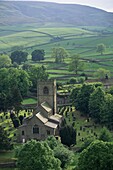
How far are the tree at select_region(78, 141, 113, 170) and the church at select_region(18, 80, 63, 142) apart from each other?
2460 centimetres

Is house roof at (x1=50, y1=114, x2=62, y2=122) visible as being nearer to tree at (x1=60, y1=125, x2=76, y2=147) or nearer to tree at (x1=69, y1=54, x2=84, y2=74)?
tree at (x1=60, y1=125, x2=76, y2=147)

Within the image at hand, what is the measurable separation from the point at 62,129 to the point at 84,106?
62.8 feet

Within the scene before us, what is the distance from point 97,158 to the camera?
46.7m

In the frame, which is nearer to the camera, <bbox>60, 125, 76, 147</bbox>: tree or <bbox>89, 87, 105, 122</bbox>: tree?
<bbox>60, 125, 76, 147</bbox>: tree

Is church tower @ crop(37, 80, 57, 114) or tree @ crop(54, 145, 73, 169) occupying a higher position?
church tower @ crop(37, 80, 57, 114)

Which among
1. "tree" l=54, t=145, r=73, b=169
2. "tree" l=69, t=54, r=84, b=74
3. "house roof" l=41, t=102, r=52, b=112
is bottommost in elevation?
"tree" l=54, t=145, r=73, b=169

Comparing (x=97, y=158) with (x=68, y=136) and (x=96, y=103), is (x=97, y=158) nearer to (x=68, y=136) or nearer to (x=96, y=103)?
(x=68, y=136)

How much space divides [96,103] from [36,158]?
35660 mm

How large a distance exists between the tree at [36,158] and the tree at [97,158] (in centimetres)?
477

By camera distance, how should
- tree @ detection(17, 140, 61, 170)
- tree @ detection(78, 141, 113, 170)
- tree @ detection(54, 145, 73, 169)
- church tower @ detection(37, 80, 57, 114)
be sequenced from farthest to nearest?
church tower @ detection(37, 80, 57, 114)
tree @ detection(54, 145, 73, 169)
tree @ detection(17, 140, 61, 170)
tree @ detection(78, 141, 113, 170)

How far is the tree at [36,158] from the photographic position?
4994 cm

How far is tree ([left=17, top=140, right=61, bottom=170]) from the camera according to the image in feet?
164

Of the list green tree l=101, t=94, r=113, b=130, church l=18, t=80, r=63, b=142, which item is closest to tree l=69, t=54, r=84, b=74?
green tree l=101, t=94, r=113, b=130

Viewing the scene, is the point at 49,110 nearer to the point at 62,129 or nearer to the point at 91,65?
the point at 62,129
